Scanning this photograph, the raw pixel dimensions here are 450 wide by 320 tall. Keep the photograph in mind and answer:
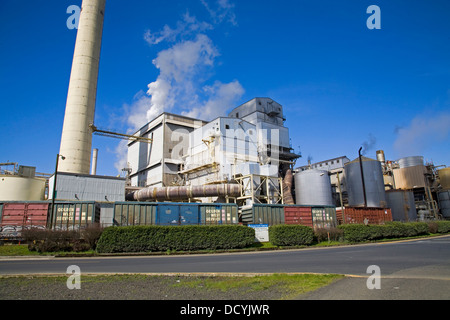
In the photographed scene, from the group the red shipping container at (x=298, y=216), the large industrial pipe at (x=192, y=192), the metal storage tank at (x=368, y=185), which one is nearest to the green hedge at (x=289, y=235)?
the red shipping container at (x=298, y=216)

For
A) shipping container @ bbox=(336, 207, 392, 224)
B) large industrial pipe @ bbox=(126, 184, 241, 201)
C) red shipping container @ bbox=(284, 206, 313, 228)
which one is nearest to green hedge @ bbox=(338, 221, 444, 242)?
shipping container @ bbox=(336, 207, 392, 224)

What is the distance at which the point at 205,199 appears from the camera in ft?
136

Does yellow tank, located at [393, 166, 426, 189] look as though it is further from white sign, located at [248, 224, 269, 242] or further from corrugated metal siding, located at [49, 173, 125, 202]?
corrugated metal siding, located at [49, 173, 125, 202]

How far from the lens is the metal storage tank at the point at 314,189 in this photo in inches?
1858

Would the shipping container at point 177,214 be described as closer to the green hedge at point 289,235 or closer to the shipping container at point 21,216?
the green hedge at point 289,235

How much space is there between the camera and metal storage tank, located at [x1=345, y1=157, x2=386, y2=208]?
48719 mm

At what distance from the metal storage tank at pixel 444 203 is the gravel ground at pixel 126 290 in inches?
2604

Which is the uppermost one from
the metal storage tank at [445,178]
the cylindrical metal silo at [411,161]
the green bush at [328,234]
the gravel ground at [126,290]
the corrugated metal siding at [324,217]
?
the cylindrical metal silo at [411,161]

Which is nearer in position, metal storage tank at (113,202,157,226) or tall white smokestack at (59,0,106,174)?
metal storage tank at (113,202,157,226)

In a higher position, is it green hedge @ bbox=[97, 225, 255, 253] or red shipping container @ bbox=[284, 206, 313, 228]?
red shipping container @ bbox=[284, 206, 313, 228]

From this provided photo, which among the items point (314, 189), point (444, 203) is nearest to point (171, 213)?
Result: point (314, 189)

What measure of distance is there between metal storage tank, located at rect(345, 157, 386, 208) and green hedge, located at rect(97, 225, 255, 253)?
107ft
